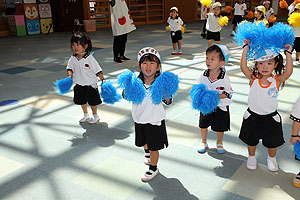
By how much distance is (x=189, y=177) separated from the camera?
272 centimetres

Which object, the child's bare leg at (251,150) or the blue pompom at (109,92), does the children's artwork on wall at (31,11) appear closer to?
the blue pompom at (109,92)

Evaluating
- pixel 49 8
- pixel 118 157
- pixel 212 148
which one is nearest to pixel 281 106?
pixel 212 148

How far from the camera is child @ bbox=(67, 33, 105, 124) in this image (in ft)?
11.9

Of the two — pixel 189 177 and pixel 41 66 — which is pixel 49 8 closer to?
pixel 41 66

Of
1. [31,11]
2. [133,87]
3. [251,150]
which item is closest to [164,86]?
[133,87]

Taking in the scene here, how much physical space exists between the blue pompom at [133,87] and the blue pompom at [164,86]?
0.34 ft

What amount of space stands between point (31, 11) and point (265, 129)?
12.8m

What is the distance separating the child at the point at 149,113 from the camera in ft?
8.24

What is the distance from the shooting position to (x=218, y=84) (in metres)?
2.85

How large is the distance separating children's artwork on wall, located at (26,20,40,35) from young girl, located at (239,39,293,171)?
12.5 m

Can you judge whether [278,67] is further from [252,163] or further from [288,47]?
[252,163]

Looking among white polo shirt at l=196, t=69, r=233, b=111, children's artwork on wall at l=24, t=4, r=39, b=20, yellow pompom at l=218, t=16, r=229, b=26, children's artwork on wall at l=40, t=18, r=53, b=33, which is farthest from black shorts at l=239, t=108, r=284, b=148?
children's artwork on wall at l=40, t=18, r=53, b=33

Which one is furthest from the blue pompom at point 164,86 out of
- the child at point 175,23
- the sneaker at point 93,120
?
the child at point 175,23

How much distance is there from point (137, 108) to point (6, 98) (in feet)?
10.9
